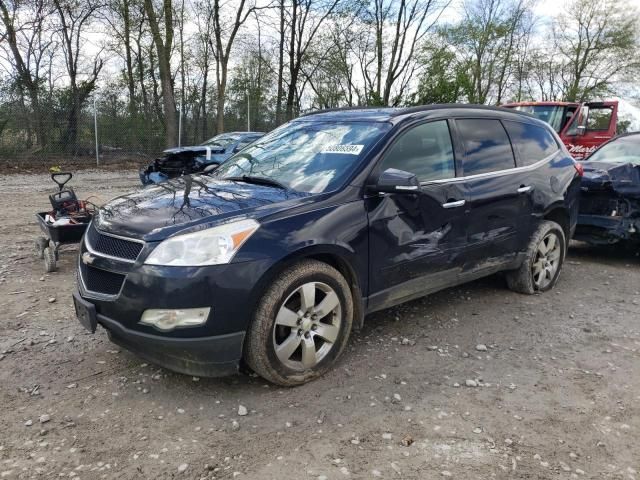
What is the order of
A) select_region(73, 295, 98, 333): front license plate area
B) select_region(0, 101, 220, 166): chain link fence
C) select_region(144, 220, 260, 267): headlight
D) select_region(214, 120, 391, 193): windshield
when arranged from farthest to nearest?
select_region(0, 101, 220, 166): chain link fence < select_region(214, 120, 391, 193): windshield < select_region(73, 295, 98, 333): front license plate area < select_region(144, 220, 260, 267): headlight

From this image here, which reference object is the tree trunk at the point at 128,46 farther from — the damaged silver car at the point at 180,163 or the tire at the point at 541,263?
the tire at the point at 541,263

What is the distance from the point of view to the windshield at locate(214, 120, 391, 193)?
3.41m

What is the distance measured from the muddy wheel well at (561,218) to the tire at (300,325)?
9.31 feet

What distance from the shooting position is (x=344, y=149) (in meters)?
3.59

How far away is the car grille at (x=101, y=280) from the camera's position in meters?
2.85

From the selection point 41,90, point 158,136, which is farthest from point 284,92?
point 41,90

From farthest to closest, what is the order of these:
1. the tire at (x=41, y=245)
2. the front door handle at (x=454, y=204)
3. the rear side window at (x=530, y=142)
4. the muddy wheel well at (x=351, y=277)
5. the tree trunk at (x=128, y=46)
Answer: the tree trunk at (x=128, y=46) < the tire at (x=41, y=245) < the rear side window at (x=530, y=142) < the front door handle at (x=454, y=204) < the muddy wheel well at (x=351, y=277)

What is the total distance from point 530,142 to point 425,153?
1.56 metres

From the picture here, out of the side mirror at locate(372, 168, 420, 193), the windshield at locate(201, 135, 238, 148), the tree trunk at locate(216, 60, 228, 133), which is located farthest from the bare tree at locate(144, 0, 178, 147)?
the side mirror at locate(372, 168, 420, 193)

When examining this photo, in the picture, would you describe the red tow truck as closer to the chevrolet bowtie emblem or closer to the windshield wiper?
the windshield wiper

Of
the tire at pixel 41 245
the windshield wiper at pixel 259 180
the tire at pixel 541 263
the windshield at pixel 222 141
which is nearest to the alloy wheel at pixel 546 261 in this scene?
the tire at pixel 541 263

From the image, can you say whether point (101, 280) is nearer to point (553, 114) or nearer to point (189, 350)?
point (189, 350)

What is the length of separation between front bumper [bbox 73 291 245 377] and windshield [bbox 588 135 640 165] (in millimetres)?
6189

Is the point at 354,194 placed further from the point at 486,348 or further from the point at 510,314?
the point at 510,314
